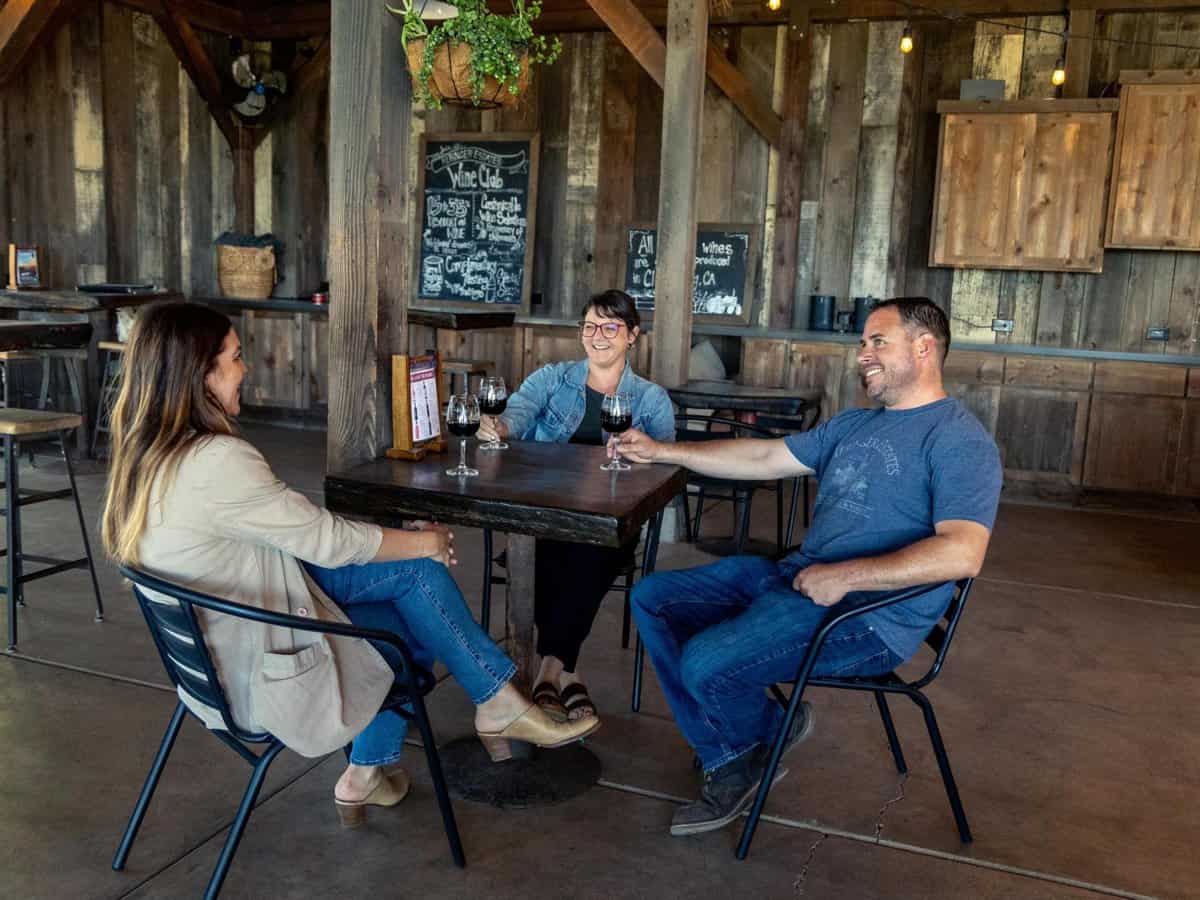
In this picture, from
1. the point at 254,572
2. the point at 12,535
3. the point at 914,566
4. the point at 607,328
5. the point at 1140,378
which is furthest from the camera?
the point at 1140,378

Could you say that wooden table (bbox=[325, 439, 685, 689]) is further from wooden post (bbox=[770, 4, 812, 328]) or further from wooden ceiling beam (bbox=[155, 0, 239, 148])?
wooden ceiling beam (bbox=[155, 0, 239, 148])

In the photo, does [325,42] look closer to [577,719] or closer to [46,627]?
[46,627]

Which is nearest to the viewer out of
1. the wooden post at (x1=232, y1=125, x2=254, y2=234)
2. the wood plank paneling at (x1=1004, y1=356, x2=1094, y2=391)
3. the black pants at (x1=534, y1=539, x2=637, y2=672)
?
the black pants at (x1=534, y1=539, x2=637, y2=672)

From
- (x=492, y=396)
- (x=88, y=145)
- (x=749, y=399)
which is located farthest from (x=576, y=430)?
(x=88, y=145)

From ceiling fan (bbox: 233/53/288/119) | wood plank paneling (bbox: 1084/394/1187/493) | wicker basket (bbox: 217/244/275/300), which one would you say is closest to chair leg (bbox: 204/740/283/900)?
wood plank paneling (bbox: 1084/394/1187/493)

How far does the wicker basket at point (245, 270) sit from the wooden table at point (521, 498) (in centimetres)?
592

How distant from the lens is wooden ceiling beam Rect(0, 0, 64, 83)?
6863mm

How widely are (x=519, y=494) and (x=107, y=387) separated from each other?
218 inches

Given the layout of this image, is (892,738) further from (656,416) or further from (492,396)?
(492,396)

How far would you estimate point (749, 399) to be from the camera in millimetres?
4770

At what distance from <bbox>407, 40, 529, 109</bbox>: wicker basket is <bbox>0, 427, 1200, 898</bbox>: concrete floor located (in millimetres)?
1964

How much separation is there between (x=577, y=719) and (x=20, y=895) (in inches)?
48.8

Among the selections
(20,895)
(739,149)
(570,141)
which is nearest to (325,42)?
(570,141)

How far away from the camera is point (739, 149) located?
7.49m
